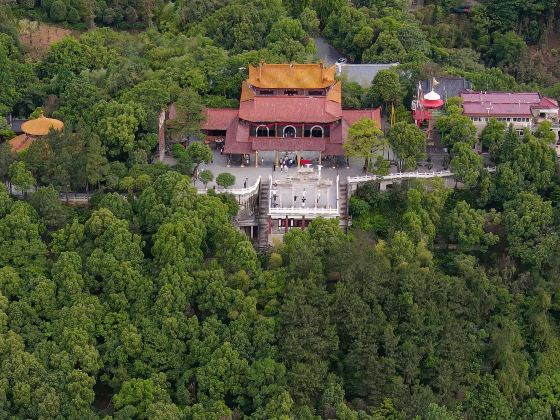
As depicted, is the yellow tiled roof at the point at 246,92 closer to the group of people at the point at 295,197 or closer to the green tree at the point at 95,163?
the group of people at the point at 295,197

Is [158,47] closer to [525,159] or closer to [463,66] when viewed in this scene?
[463,66]

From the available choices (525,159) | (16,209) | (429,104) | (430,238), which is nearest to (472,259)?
(430,238)

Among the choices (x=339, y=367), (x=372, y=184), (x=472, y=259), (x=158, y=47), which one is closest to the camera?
(x=339, y=367)

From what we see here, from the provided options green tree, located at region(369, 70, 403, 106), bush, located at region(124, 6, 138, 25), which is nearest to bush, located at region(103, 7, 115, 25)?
bush, located at region(124, 6, 138, 25)

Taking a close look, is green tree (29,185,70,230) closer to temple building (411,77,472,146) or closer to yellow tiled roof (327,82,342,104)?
yellow tiled roof (327,82,342,104)

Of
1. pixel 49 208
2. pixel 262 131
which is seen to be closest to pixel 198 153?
pixel 262 131

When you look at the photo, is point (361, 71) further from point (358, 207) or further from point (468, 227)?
point (468, 227)
